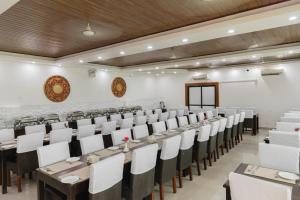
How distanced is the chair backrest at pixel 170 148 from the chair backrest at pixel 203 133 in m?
0.96

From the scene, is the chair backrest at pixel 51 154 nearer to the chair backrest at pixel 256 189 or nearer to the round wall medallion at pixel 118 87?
the chair backrest at pixel 256 189

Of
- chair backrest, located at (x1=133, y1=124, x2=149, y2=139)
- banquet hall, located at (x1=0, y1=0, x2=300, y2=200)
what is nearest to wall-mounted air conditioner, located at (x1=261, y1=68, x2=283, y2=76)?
banquet hall, located at (x1=0, y1=0, x2=300, y2=200)

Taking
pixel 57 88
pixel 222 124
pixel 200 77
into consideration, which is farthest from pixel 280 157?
pixel 200 77

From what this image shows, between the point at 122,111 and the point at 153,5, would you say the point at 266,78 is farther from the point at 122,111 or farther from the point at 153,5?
the point at 153,5

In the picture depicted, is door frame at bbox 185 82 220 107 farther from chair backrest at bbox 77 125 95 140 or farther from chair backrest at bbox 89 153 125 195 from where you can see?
chair backrest at bbox 89 153 125 195

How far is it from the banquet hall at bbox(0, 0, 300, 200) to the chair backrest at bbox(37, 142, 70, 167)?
0.05ft

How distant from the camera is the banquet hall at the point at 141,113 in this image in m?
2.48

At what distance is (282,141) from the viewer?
348 cm

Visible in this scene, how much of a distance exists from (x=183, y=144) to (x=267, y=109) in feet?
23.8

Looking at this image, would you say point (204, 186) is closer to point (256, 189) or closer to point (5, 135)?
point (256, 189)

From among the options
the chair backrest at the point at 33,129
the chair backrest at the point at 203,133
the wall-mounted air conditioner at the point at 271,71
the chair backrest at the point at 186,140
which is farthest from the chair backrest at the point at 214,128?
the wall-mounted air conditioner at the point at 271,71

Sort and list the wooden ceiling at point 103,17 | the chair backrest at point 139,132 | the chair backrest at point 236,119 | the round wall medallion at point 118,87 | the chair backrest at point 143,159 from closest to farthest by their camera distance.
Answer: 1. the chair backrest at point 143,159
2. the wooden ceiling at point 103,17
3. the chair backrest at point 139,132
4. the chair backrest at point 236,119
5. the round wall medallion at point 118,87

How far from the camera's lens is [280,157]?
254 centimetres

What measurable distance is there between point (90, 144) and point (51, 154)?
65cm
